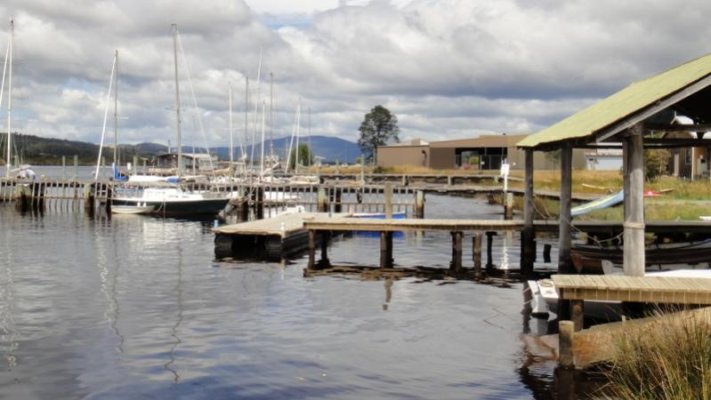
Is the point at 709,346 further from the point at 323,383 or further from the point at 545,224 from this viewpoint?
the point at 545,224

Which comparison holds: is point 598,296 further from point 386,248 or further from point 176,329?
point 386,248

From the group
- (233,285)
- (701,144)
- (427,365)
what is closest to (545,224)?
(701,144)

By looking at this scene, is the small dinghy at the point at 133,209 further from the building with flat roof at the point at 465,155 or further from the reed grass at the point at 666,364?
the reed grass at the point at 666,364

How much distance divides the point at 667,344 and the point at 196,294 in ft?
53.0

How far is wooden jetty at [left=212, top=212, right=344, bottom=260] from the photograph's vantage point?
106ft

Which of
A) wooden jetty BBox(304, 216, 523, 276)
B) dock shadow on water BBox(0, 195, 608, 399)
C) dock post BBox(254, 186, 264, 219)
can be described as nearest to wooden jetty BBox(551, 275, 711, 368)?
dock shadow on water BBox(0, 195, 608, 399)

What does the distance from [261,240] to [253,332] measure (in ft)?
54.7

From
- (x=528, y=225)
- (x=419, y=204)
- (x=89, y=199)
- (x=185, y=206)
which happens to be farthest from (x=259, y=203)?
(x=528, y=225)

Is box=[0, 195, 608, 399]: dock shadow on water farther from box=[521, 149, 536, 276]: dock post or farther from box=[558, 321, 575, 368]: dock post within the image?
box=[521, 149, 536, 276]: dock post

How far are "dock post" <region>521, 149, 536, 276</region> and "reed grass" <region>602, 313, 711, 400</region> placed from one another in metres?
16.2

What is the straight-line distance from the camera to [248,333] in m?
17.6

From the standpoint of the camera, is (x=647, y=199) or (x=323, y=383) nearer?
(x=323, y=383)

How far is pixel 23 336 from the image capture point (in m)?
17.4

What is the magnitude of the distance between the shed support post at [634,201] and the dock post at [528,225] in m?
10.4
